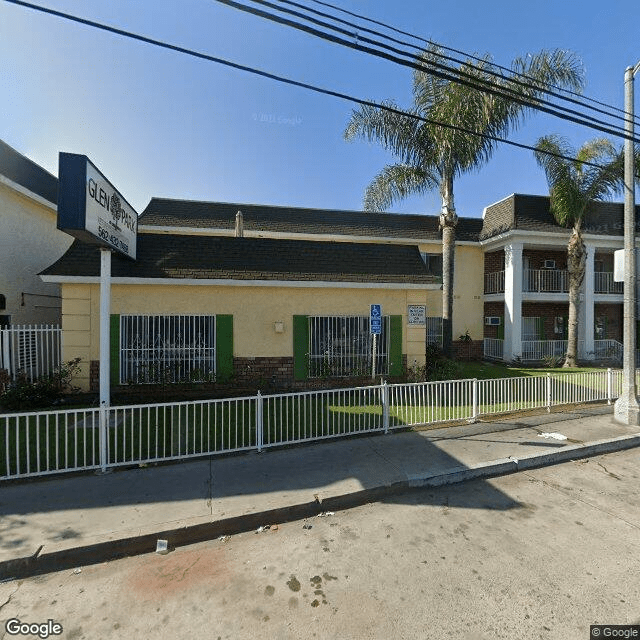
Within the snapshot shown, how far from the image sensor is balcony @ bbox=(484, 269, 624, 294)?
16688 mm

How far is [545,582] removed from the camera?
293cm

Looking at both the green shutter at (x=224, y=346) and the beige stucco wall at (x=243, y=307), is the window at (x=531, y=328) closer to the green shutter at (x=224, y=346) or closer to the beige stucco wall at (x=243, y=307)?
the beige stucco wall at (x=243, y=307)

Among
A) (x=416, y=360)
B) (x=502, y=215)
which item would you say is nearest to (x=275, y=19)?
(x=416, y=360)

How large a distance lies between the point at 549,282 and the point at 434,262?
5.64 metres

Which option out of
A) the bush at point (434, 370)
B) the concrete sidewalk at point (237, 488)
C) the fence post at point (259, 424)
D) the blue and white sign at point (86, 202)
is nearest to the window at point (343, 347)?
the bush at point (434, 370)

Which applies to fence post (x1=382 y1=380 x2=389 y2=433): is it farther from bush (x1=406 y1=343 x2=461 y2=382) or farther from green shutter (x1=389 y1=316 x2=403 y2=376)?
bush (x1=406 y1=343 x2=461 y2=382)

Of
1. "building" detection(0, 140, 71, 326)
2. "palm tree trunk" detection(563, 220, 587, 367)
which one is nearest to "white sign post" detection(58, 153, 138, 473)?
"building" detection(0, 140, 71, 326)

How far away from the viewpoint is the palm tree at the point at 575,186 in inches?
498

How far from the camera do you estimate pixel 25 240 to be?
10.4m

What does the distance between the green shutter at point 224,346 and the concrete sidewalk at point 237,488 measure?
4.01 m

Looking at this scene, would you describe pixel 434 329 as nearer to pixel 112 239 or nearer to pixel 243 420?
pixel 243 420

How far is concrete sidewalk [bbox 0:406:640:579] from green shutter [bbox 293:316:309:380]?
11.9 ft

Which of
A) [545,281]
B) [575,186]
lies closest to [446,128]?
[575,186]

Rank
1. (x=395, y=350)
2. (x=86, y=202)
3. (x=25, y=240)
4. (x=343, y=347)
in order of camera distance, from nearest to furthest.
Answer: (x=86, y=202) → (x=343, y=347) → (x=395, y=350) → (x=25, y=240)
